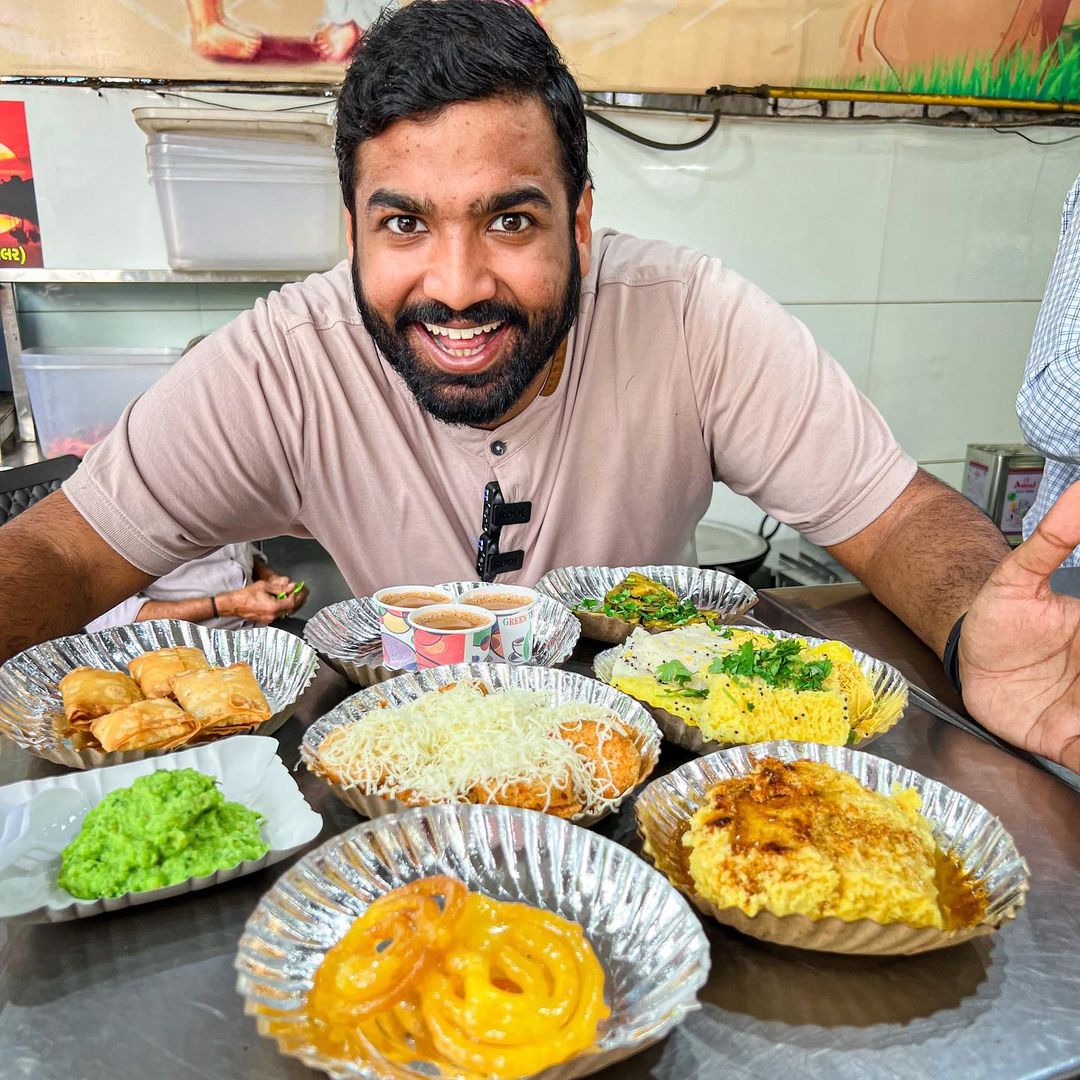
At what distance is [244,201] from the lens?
3.25m

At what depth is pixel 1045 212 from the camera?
4285 millimetres

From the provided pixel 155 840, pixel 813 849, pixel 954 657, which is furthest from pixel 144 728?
pixel 954 657

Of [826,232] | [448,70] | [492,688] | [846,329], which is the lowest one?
[492,688]

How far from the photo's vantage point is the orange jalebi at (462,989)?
30.5 inches

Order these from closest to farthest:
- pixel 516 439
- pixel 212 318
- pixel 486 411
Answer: pixel 486 411, pixel 516 439, pixel 212 318

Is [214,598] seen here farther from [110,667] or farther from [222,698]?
[222,698]

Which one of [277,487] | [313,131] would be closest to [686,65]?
[313,131]

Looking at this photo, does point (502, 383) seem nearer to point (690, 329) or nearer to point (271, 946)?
point (690, 329)

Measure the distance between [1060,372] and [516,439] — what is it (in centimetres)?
145

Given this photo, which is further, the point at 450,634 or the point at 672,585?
the point at 672,585

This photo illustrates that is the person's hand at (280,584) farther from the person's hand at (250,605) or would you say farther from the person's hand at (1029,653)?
the person's hand at (1029,653)

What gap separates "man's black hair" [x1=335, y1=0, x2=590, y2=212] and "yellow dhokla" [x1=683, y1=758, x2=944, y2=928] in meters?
1.33

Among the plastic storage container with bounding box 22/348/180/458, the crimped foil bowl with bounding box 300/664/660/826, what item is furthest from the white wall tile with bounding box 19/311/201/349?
the crimped foil bowl with bounding box 300/664/660/826

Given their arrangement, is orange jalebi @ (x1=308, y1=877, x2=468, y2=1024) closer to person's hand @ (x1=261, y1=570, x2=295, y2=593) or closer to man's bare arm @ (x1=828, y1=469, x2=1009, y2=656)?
man's bare arm @ (x1=828, y1=469, x2=1009, y2=656)
